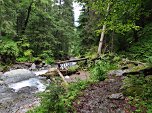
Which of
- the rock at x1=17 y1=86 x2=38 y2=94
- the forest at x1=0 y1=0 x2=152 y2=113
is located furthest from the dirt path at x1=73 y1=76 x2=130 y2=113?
the rock at x1=17 y1=86 x2=38 y2=94

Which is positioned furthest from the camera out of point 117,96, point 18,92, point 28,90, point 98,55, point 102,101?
point 98,55

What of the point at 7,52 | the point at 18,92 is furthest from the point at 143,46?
the point at 7,52

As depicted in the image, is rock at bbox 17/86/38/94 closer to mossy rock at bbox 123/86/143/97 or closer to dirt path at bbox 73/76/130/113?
dirt path at bbox 73/76/130/113

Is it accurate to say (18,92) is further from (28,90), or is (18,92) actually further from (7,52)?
(7,52)

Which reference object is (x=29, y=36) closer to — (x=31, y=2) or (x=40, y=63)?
(x=31, y=2)

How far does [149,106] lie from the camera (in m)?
7.15

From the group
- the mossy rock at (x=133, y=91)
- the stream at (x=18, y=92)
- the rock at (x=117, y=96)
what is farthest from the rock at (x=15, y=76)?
the mossy rock at (x=133, y=91)

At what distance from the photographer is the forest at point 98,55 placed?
7711mm

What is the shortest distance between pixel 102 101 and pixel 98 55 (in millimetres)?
10811

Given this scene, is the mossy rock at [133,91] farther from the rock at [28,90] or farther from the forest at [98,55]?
the rock at [28,90]

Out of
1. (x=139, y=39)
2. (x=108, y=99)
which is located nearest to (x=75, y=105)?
(x=108, y=99)

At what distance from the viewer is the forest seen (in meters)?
7.71

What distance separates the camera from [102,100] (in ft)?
27.1

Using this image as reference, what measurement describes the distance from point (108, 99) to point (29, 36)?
25288 millimetres
